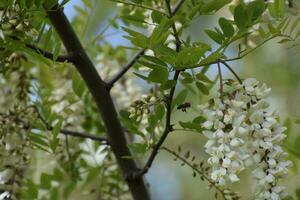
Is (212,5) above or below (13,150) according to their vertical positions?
above

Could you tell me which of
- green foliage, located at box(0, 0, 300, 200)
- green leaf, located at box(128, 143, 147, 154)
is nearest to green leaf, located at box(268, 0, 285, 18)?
green foliage, located at box(0, 0, 300, 200)

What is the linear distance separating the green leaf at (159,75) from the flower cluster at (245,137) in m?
0.06

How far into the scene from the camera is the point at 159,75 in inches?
29.7

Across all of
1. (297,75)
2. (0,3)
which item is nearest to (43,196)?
(0,3)

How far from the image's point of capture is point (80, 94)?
1.06 m

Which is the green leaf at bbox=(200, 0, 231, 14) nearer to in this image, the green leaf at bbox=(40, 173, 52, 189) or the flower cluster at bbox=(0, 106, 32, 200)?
the flower cluster at bbox=(0, 106, 32, 200)

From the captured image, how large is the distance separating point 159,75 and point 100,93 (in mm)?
193

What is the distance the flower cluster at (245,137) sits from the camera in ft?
2.42

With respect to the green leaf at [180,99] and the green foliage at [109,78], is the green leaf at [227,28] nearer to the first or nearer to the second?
the green foliage at [109,78]

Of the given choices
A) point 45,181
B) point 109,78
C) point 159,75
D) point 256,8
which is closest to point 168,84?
point 159,75

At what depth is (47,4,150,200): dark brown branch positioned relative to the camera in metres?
0.89

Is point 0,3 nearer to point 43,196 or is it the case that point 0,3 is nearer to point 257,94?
point 257,94

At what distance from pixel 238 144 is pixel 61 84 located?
678 mm

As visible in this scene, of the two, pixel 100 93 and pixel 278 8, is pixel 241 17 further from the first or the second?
pixel 100 93
